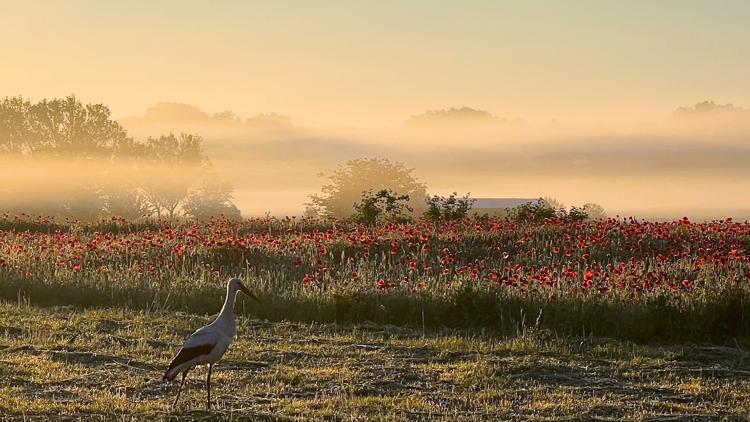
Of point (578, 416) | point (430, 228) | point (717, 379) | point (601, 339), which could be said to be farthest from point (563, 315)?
point (430, 228)

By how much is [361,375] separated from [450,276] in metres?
9.39

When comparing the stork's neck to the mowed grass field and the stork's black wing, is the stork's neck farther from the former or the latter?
the mowed grass field

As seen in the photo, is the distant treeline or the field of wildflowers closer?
the field of wildflowers

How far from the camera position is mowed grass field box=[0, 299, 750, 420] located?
11609 mm

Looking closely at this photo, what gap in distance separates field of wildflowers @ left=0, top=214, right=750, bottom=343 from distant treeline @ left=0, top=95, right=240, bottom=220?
41567 mm

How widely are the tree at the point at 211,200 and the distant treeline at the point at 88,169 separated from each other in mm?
80

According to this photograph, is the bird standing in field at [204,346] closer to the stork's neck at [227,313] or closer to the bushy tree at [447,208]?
the stork's neck at [227,313]

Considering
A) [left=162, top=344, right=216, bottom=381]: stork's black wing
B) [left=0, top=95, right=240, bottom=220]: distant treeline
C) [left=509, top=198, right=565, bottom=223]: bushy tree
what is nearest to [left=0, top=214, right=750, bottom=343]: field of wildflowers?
[left=509, top=198, right=565, bottom=223]: bushy tree

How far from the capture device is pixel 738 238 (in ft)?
91.9

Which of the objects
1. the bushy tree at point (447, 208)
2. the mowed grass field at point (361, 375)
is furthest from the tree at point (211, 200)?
the mowed grass field at point (361, 375)

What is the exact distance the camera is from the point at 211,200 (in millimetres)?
83500

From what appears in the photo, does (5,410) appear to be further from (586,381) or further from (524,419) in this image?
(586,381)

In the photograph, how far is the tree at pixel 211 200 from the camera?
81.1m

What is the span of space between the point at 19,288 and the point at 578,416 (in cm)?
1581
